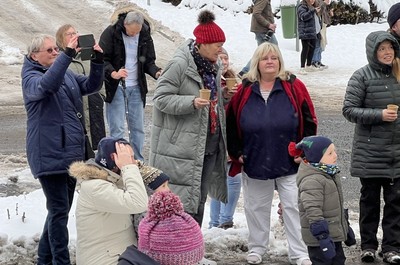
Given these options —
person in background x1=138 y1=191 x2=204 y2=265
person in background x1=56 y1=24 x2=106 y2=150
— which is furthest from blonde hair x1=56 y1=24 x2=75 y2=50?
person in background x1=138 y1=191 x2=204 y2=265

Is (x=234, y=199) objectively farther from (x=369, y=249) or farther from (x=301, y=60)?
(x=301, y=60)

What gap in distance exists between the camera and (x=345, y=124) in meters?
12.6

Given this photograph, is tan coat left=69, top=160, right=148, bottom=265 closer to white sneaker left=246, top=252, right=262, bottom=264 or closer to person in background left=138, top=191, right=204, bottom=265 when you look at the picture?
person in background left=138, top=191, right=204, bottom=265

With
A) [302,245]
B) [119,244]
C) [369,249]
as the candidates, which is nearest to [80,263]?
[119,244]

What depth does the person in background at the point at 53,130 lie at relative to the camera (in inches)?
224

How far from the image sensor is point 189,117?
6.07m

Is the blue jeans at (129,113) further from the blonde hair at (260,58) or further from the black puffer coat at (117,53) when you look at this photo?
the blonde hair at (260,58)

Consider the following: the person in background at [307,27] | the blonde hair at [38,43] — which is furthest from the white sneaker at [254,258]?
the person in background at [307,27]

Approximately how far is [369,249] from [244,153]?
4.43 feet

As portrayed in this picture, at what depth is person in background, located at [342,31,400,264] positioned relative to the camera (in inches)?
247

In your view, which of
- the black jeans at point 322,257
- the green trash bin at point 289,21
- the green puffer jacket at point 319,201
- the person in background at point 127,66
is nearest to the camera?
the green puffer jacket at point 319,201

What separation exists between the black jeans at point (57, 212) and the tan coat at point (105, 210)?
1.02 m

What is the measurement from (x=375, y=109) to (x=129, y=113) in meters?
3.41

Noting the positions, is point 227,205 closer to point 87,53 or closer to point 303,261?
point 303,261
